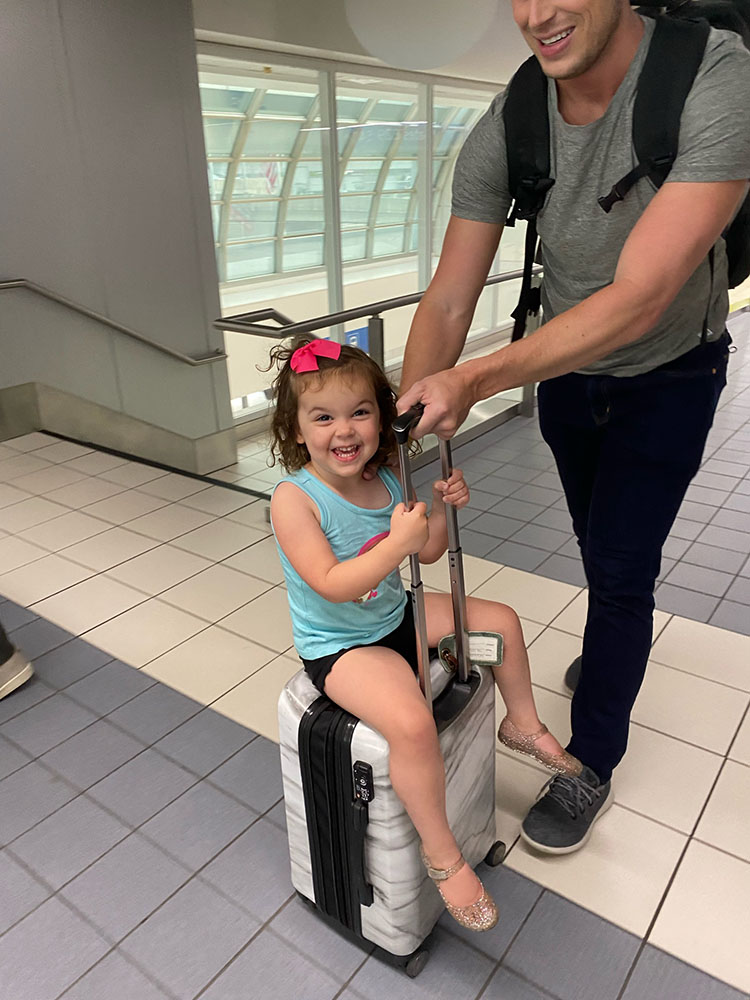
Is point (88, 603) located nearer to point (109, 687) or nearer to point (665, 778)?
point (109, 687)

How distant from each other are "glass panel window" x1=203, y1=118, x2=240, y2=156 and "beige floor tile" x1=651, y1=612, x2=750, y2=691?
5726 mm

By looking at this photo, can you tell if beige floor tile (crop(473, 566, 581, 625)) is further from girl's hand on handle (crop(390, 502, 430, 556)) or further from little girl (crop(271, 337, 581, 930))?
girl's hand on handle (crop(390, 502, 430, 556))

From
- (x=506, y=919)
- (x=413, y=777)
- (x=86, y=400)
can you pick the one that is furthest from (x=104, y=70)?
(x=506, y=919)

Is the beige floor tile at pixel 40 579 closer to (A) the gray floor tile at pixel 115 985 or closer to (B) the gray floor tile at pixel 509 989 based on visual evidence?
(A) the gray floor tile at pixel 115 985

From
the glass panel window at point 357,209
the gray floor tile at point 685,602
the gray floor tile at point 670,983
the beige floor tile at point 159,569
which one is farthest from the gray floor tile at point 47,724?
the glass panel window at point 357,209

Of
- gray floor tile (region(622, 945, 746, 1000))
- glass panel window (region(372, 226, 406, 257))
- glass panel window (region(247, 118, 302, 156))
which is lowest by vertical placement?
gray floor tile (region(622, 945, 746, 1000))

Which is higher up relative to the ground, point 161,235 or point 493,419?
point 161,235

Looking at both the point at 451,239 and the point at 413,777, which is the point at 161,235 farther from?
the point at 413,777

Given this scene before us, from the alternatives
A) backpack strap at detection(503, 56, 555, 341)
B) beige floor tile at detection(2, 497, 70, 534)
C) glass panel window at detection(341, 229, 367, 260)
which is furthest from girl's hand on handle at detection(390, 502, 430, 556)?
glass panel window at detection(341, 229, 367, 260)

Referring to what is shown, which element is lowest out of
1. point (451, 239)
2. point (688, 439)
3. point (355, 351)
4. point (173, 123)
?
point (688, 439)

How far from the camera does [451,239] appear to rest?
4.83 feet

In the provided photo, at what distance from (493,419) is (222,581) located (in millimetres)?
2321

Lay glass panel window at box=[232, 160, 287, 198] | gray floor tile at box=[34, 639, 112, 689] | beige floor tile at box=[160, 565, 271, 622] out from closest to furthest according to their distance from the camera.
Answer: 1. gray floor tile at box=[34, 639, 112, 689]
2. beige floor tile at box=[160, 565, 271, 622]
3. glass panel window at box=[232, 160, 287, 198]

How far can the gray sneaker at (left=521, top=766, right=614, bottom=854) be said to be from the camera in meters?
1.60
